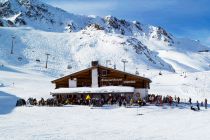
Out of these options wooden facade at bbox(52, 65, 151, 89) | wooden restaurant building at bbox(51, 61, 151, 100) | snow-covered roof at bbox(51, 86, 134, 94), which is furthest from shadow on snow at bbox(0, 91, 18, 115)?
wooden facade at bbox(52, 65, 151, 89)

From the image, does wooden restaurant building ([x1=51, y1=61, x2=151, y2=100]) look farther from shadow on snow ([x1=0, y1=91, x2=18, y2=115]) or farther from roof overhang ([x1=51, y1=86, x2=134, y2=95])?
shadow on snow ([x1=0, y1=91, x2=18, y2=115])

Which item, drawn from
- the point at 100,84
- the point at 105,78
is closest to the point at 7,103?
the point at 100,84

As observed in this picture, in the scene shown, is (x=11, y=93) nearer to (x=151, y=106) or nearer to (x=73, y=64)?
(x=151, y=106)

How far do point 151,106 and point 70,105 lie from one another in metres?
8.57

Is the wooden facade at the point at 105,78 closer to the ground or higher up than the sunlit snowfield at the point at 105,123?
higher up

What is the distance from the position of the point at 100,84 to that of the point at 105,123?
18.9 meters

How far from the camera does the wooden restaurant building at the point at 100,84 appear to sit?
49.3 m

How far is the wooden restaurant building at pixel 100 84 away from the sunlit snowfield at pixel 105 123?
6.49 meters

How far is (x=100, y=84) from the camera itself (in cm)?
5234

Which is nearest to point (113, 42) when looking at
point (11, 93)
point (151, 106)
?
point (11, 93)

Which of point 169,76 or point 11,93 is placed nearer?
point 11,93

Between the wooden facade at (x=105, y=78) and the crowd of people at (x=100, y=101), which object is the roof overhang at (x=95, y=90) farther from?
the wooden facade at (x=105, y=78)

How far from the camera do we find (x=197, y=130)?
30.1m

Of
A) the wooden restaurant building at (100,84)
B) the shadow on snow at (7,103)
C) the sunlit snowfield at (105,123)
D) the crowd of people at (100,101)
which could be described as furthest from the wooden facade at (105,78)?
the sunlit snowfield at (105,123)
